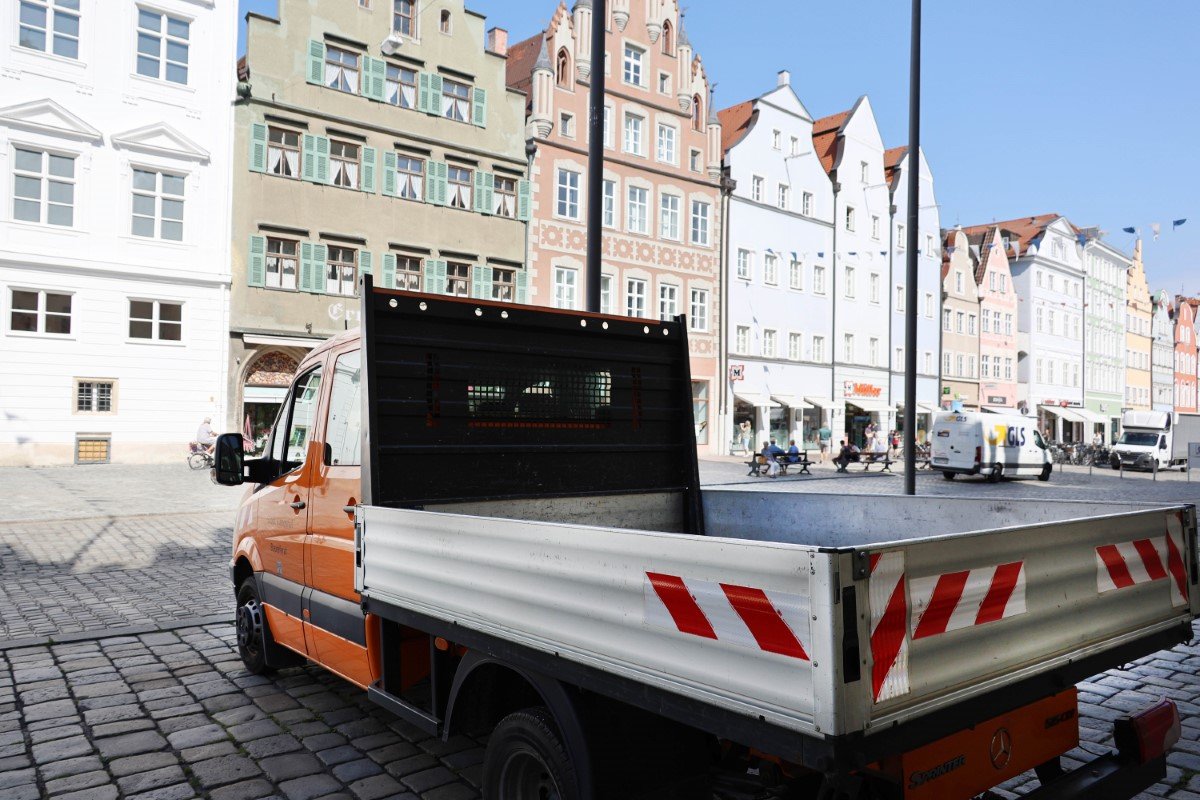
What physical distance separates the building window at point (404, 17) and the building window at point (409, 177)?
440 cm

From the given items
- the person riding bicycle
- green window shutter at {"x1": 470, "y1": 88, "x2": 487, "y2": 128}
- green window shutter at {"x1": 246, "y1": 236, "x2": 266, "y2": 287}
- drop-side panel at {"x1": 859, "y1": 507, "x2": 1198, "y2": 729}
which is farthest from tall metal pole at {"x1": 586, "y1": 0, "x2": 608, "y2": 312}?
green window shutter at {"x1": 470, "y1": 88, "x2": 487, "y2": 128}

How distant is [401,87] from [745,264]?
17319 millimetres

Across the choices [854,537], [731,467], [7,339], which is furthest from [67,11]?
[854,537]

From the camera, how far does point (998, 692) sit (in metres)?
2.60

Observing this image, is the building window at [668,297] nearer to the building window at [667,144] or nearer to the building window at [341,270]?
A: the building window at [667,144]

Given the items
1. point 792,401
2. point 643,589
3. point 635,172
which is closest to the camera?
point 643,589

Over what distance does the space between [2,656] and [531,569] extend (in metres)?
5.37

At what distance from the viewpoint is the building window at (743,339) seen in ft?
134

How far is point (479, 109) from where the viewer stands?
111ft

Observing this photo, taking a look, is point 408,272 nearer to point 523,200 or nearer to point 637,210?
point 523,200

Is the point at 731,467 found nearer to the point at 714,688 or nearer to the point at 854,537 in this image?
the point at 854,537

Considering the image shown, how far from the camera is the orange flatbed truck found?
2273mm

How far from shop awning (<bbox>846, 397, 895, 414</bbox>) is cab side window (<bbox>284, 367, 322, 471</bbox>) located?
1692 inches

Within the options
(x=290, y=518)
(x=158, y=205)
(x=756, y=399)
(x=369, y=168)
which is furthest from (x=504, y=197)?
(x=290, y=518)
